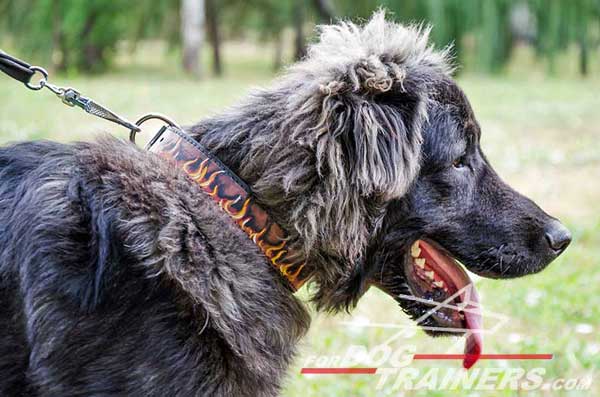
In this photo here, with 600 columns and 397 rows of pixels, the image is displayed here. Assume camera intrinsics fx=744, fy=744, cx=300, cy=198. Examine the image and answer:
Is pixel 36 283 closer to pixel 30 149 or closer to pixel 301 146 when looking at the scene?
pixel 30 149

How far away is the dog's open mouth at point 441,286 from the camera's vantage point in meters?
2.90

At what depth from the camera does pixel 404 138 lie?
8.67ft

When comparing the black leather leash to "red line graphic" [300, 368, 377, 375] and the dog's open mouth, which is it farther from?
"red line graphic" [300, 368, 377, 375]

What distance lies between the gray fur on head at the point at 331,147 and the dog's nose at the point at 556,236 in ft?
2.36

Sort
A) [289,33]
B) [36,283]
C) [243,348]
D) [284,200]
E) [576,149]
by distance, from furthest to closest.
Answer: [289,33] < [576,149] < [284,200] < [243,348] < [36,283]

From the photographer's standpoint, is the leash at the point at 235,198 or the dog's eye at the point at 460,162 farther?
the dog's eye at the point at 460,162

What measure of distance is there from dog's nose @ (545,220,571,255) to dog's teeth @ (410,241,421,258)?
1.77 ft

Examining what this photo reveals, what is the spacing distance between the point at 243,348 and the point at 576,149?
9742mm

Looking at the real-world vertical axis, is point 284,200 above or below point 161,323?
above

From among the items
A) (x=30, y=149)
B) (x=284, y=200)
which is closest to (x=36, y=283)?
(x=30, y=149)

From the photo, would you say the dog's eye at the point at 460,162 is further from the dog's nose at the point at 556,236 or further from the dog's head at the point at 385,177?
the dog's nose at the point at 556,236

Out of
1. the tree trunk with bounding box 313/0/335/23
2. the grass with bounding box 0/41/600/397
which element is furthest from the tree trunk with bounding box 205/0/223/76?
the tree trunk with bounding box 313/0/335/23

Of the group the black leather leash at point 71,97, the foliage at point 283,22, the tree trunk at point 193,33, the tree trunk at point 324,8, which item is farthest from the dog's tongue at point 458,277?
the tree trunk at point 324,8

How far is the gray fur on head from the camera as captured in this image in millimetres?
2545
